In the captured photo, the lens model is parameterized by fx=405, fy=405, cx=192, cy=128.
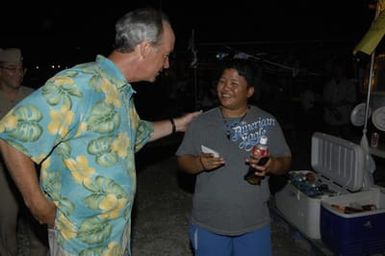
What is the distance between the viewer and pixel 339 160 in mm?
4672

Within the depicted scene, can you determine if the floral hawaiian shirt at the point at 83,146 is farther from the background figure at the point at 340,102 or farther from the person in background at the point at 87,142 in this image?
the background figure at the point at 340,102

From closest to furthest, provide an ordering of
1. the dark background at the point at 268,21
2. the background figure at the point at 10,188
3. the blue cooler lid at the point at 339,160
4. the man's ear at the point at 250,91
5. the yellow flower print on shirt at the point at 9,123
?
the yellow flower print on shirt at the point at 9,123, the man's ear at the point at 250,91, the background figure at the point at 10,188, the blue cooler lid at the point at 339,160, the dark background at the point at 268,21

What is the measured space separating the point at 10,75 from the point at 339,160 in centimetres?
367

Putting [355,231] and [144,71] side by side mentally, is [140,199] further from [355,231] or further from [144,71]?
[144,71]

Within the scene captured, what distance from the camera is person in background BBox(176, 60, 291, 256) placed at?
2.94 m

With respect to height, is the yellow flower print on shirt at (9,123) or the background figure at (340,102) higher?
the yellow flower print on shirt at (9,123)

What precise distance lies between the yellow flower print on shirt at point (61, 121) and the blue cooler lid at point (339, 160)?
3.33 m

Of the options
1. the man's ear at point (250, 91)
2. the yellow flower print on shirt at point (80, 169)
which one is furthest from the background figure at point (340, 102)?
the yellow flower print on shirt at point (80, 169)

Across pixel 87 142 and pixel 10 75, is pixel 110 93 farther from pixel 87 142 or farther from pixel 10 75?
pixel 10 75

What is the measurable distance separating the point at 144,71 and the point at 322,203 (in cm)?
298

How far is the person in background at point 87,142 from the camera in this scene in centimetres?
190

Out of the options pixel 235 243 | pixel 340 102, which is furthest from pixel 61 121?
pixel 340 102

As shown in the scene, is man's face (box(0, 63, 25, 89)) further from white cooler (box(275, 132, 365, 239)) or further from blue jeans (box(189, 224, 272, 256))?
white cooler (box(275, 132, 365, 239))

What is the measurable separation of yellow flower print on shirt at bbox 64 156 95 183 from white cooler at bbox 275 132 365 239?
10.5 feet
